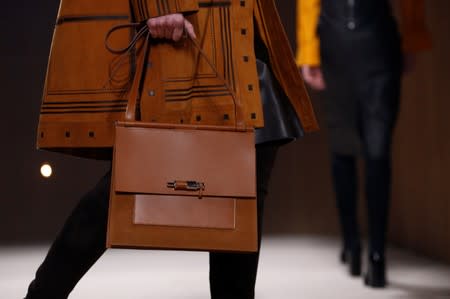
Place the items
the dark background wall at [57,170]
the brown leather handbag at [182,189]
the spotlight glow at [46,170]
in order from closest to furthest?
the brown leather handbag at [182,189] → the dark background wall at [57,170] → the spotlight glow at [46,170]

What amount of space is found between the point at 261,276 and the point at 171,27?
1.70 meters

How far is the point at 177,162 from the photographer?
1042 mm

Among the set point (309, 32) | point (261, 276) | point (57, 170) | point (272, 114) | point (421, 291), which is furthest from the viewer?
point (57, 170)

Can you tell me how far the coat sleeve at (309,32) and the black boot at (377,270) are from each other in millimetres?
636

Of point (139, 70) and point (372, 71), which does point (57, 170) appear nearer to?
point (372, 71)

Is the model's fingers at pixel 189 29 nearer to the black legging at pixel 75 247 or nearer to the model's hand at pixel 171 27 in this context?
the model's hand at pixel 171 27

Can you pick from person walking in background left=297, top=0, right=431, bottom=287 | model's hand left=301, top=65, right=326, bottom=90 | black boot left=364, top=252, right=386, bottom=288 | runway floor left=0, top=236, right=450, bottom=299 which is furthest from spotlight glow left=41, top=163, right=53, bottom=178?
black boot left=364, top=252, right=386, bottom=288

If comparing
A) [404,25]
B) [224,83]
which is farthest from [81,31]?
[404,25]

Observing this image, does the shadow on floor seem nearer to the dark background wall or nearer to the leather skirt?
the dark background wall

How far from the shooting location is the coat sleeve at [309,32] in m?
2.54

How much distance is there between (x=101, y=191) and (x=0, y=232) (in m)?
2.71

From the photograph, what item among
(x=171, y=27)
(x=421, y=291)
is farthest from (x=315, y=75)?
(x=171, y=27)

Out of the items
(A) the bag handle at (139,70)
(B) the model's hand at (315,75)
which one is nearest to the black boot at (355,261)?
(B) the model's hand at (315,75)

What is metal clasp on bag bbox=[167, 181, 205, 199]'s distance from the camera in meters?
1.03
